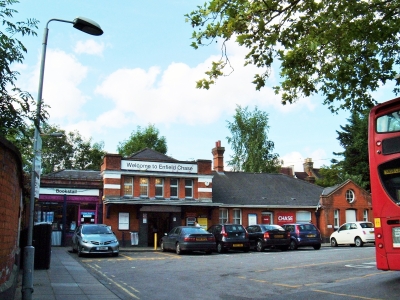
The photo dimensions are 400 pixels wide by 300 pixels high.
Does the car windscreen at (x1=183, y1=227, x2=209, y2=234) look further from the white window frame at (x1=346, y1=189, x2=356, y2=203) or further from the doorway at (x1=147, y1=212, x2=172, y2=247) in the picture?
the white window frame at (x1=346, y1=189, x2=356, y2=203)

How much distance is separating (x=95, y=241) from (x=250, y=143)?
33987 millimetres

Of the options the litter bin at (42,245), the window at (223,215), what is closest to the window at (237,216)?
the window at (223,215)

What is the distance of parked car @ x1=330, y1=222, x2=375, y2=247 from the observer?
30.7 m

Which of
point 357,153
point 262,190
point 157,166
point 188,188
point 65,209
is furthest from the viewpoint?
point 357,153

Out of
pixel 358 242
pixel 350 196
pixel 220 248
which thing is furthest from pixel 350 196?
pixel 220 248

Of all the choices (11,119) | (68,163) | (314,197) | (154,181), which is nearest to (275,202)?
(314,197)

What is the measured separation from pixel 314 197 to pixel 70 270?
28.9m

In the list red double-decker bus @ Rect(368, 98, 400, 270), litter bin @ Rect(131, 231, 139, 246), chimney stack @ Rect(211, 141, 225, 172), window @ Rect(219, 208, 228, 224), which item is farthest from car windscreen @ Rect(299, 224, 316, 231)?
red double-decker bus @ Rect(368, 98, 400, 270)

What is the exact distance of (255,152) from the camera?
178 ft

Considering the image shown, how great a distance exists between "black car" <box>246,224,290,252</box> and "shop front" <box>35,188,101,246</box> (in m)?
12.7

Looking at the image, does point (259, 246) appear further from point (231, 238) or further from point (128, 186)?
point (128, 186)

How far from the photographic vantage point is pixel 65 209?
33.5 meters

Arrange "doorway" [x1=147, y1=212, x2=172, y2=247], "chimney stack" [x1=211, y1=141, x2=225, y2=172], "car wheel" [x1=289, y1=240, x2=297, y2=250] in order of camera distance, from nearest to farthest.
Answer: "car wheel" [x1=289, y1=240, x2=297, y2=250], "doorway" [x1=147, y1=212, x2=172, y2=247], "chimney stack" [x1=211, y1=141, x2=225, y2=172]

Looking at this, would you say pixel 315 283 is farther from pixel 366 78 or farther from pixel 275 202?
pixel 275 202
